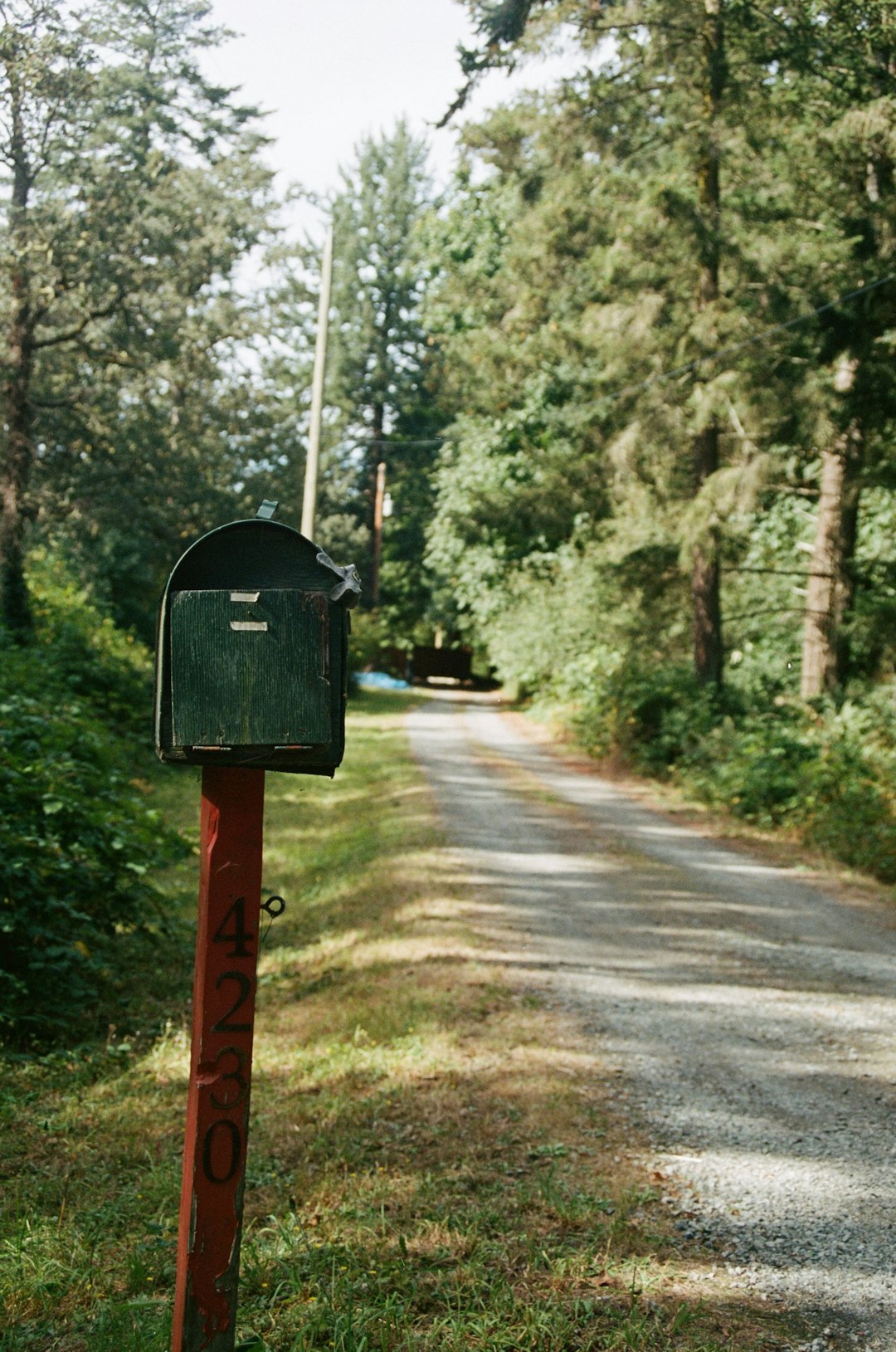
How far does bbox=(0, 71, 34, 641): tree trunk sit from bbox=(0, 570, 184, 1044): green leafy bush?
352 inches

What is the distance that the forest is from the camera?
36.9 feet

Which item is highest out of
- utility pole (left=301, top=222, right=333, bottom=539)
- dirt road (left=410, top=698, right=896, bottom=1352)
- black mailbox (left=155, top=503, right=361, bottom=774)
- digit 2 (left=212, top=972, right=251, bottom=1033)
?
utility pole (left=301, top=222, right=333, bottom=539)

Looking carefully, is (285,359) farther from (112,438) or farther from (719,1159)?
(719,1159)

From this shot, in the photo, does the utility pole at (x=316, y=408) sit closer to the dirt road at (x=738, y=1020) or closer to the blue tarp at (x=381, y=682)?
the dirt road at (x=738, y=1020)

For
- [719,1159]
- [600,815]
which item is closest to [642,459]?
[600,815]

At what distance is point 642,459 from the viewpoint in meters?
18.5

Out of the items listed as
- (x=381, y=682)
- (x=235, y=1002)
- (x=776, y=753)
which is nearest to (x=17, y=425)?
(x=776, y=753)

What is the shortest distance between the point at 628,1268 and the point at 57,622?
16.1 m

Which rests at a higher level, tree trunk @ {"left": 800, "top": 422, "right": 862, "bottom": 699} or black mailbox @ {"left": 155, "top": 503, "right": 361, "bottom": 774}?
tree trunk @ {"left": 800, "top": 422, "right": 862, "bottom": 699}

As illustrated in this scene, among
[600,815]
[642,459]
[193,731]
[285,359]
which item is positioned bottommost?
[600,815]

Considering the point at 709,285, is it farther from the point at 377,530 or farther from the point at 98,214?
the point at 377,530

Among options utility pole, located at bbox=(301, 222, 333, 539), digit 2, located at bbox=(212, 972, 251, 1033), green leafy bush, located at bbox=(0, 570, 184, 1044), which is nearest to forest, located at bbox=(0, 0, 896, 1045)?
green leafy bush, located at bbox=(0, 570, 184, 1044)

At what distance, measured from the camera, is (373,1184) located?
12.7 ft

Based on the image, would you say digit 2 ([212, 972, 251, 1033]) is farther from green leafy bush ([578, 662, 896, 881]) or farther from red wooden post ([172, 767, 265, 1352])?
green leafy bush ([578, 662, 896, 881])
